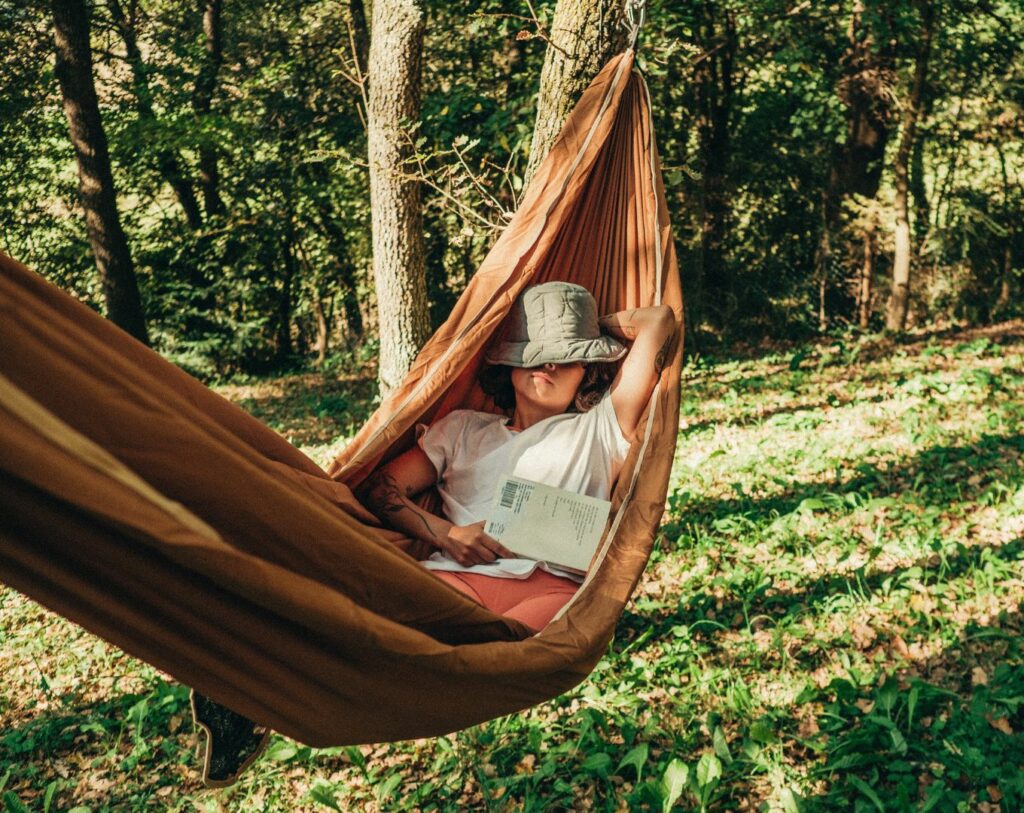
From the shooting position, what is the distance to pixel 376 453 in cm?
212

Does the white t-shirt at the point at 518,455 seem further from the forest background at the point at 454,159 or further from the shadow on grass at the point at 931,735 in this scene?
the forest background at the point at 454,159

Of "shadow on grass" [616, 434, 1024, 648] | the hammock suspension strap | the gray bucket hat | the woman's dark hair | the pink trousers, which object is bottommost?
"shadow on grass" [616, 434, 1024, 648]

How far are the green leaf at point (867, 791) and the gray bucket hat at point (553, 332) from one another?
1190mm

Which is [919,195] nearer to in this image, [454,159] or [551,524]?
[454,159]

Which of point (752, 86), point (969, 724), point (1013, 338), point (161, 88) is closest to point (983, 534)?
point (969, 724)

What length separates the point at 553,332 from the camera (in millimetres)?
2285

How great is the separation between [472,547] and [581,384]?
23.4 inches

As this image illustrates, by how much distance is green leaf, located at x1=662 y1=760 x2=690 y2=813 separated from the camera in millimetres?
1915

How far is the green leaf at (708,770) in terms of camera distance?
194 centimetres

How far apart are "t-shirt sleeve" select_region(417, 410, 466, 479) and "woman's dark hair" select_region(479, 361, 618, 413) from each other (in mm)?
138

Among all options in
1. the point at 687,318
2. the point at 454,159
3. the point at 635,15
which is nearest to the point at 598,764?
the point at 635,15

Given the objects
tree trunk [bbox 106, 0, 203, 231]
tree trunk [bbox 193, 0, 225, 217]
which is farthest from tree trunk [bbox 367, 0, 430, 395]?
tree trunk [bbox 106, 0, 203, 231]

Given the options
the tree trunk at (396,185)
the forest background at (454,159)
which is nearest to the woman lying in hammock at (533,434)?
the tree trunk at (396,185)

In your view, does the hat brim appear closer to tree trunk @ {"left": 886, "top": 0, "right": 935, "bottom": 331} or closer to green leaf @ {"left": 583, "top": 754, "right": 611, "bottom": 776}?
green leaf @ {"left": 583, "top": 754, "right": 611, "bottom": 776}
